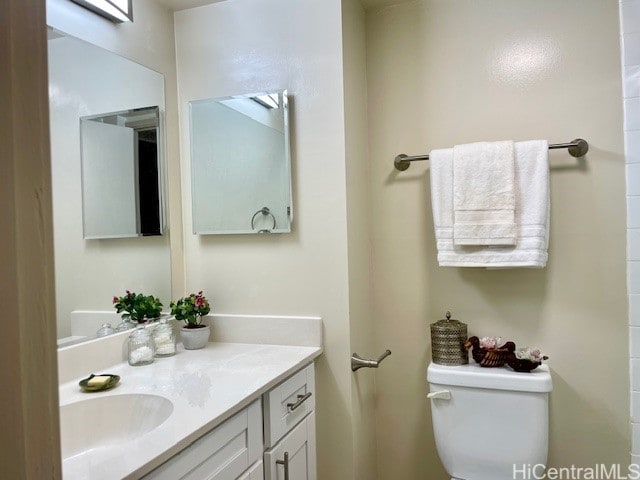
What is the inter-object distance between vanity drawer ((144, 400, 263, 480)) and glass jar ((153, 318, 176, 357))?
508 mm

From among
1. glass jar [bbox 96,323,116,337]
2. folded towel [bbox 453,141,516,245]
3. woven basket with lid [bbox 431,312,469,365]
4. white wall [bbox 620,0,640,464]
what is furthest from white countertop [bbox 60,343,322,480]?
white wall [bbox 620,0,640,464]

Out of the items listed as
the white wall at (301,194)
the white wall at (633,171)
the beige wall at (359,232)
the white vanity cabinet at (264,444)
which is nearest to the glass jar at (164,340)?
the white wall at (301,194)

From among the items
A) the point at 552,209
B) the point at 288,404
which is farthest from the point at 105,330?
the point at 552,209

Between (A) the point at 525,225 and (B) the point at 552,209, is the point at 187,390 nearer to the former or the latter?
(A) the point at 525,225

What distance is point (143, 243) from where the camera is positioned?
5.29ft

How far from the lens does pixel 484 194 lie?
61.5 inches

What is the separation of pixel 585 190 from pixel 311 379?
1.20 meters

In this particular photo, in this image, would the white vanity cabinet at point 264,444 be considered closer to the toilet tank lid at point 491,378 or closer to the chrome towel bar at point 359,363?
the chrome towel bar at point 359,363

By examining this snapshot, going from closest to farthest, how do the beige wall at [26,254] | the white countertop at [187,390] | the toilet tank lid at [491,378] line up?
the beige wall at [26,254] → the white countertop at [187,390] → the toilet tank lid at [491,378]

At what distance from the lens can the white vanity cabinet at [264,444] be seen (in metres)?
0.92

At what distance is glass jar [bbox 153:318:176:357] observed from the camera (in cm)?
151

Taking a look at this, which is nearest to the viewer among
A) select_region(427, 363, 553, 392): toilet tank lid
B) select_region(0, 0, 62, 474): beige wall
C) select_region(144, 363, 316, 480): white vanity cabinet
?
select_region(0, 0, 62, 474): beige wall

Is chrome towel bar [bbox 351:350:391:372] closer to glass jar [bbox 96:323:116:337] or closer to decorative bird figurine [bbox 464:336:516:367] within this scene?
decorative bird figurine [bbox 464:336:516:367]

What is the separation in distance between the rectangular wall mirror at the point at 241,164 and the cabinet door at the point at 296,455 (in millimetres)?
691
